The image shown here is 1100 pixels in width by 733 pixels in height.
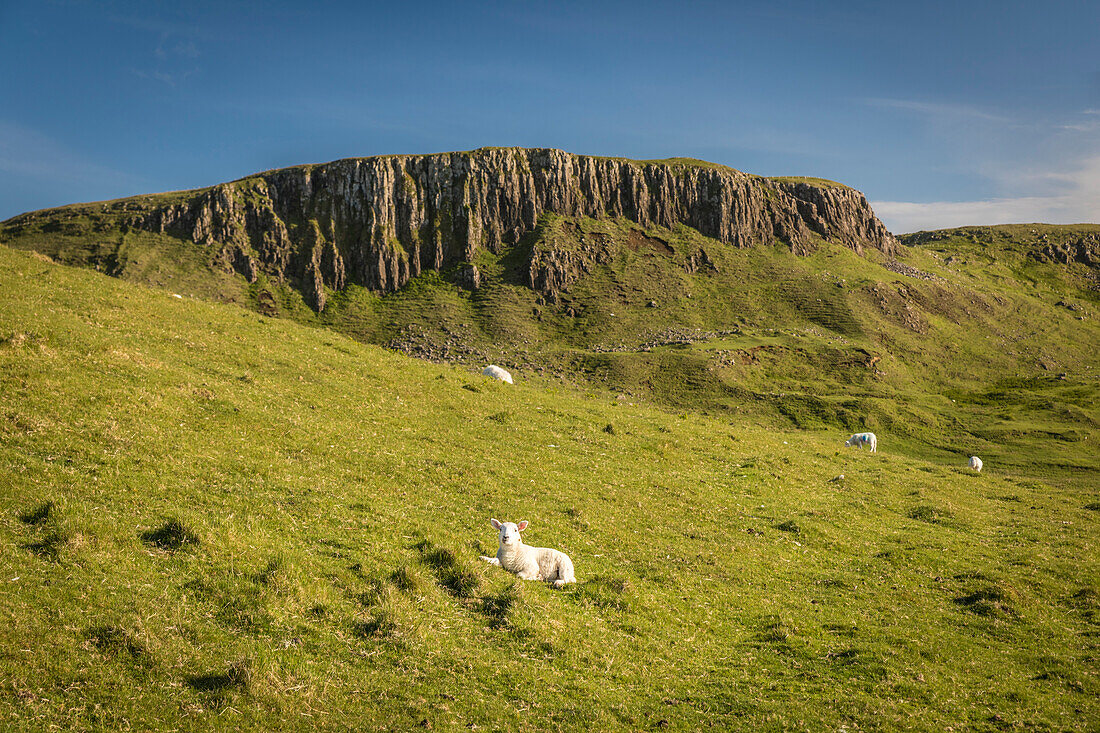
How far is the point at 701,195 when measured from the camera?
5615 inches

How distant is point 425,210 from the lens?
440ft

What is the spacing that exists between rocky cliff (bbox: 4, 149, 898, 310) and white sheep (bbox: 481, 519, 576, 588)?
110m

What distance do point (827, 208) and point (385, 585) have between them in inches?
6589

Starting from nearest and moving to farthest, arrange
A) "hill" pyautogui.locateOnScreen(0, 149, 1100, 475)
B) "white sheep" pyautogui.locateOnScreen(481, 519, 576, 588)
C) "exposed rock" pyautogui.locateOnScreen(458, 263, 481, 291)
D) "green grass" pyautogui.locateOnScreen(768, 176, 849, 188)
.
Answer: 1. "white sheep" pyautogui.locateOnScreen(481, 519, 576, 588)
2. "hill" pyautogui.locateOnScreen(0, 149, 1100, 475)
3. "exposed rock" pyautogui.locateOnScreen(458, 263, 481, 291)
4. "green grass" pyautogui.locateOnScreen(768, 176, 849, 188)

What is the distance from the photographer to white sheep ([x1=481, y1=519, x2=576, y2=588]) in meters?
14.4

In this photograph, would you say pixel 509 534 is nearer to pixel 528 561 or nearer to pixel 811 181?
pixel 528 561

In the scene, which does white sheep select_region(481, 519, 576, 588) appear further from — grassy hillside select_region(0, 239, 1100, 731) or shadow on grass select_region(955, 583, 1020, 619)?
shadow on grass select_region(955, 583, 1020, 619)

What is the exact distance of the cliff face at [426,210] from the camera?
128375mm

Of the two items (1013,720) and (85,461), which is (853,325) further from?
(85,461)

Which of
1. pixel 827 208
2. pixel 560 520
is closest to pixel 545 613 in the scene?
pixel 560 520

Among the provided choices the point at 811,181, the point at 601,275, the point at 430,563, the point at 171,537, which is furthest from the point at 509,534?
the point at 811,181

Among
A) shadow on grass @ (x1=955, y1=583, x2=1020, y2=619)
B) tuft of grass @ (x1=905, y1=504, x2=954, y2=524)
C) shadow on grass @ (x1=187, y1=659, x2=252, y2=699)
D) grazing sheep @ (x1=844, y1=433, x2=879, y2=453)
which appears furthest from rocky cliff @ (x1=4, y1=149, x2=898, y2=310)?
shadow on grass @ (x1=187, y1=659, x2=252, y2=699)

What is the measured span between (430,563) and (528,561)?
252cm

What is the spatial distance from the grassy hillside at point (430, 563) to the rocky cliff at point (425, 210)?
9868cm
